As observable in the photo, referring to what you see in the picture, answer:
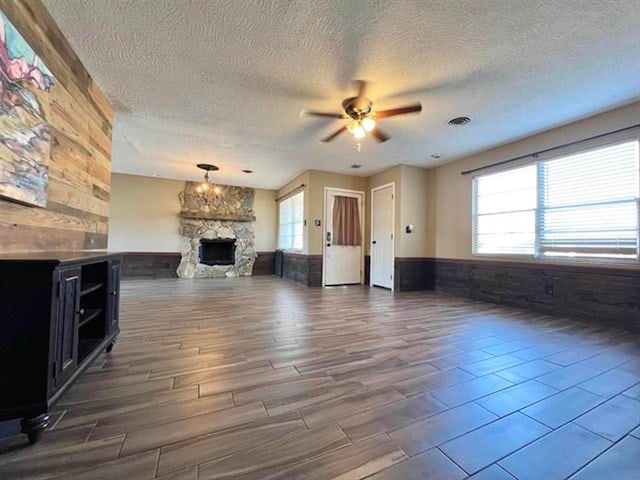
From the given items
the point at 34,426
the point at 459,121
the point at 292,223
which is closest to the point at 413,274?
the point at 459,121

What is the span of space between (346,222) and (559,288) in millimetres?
3781

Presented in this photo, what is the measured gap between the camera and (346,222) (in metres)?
6.28

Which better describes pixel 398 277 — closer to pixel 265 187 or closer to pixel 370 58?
pixel 370 58

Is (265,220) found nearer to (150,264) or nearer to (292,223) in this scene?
(292,223)

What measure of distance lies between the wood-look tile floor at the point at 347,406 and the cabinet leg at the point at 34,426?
0.04 m

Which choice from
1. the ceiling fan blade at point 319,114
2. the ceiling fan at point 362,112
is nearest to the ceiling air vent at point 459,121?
the ceiling fan at point 362,112

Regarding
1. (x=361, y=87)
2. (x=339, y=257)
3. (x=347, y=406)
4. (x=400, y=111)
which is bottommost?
(x=347, y=406)

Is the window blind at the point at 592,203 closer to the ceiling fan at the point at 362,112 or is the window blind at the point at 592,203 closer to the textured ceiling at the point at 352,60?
the textured ceiling at the point at 352,60

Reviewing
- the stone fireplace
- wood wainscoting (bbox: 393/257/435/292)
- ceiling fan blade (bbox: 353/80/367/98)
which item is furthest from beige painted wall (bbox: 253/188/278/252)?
ceiling fan blade (bbox: 353/80/367/98)

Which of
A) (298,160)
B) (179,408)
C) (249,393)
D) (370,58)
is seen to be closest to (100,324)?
(179,408)

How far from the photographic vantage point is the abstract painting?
1.50 m

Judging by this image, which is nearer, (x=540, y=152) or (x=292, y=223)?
(x=540, y=152)

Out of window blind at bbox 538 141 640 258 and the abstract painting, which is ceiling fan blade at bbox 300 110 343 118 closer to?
the abstract painting

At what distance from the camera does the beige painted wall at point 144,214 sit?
22.4ft
